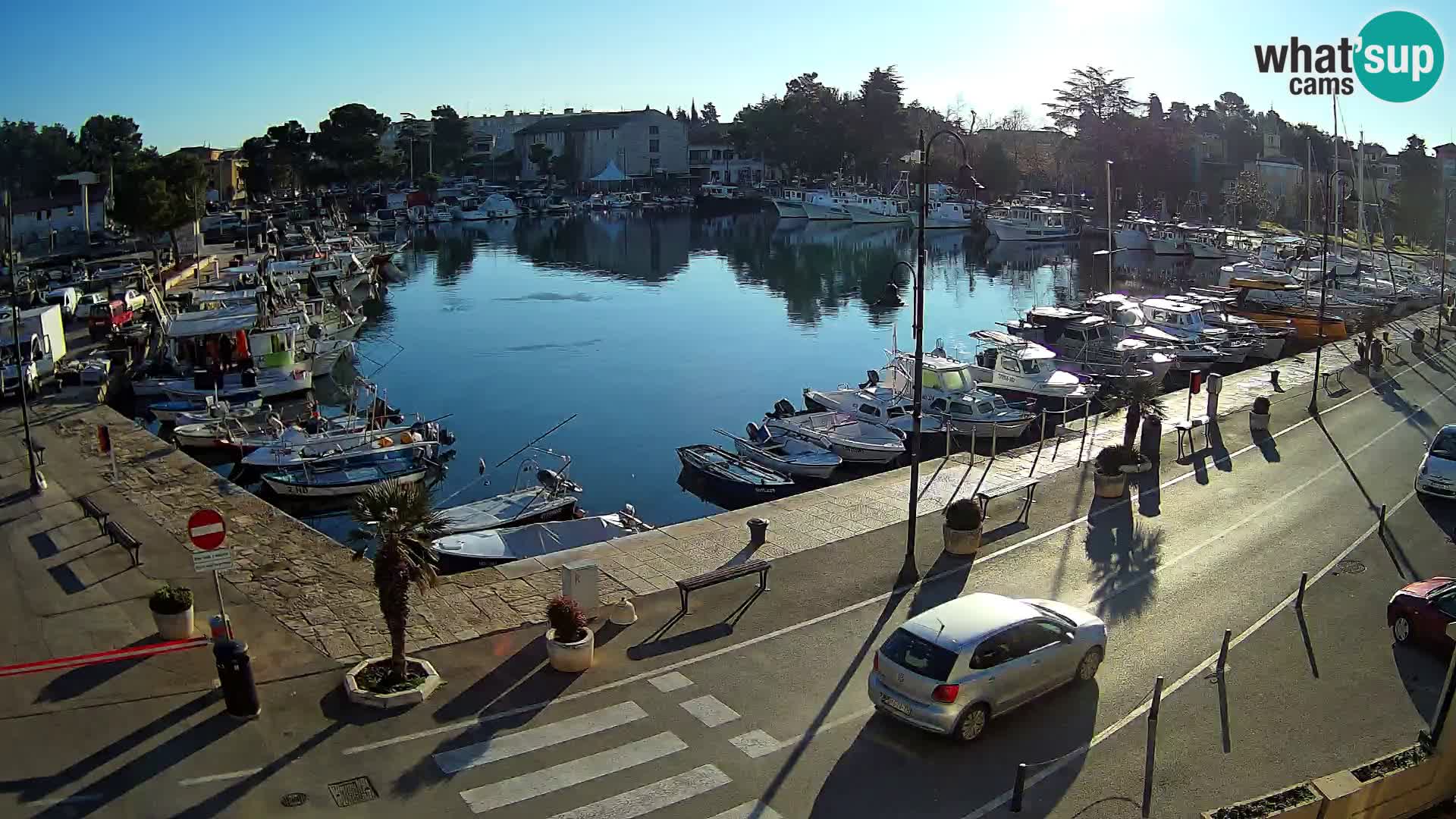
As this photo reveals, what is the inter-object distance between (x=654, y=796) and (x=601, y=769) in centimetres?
85

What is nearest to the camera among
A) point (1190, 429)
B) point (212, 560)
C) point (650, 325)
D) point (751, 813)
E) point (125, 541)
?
point (751, 813)

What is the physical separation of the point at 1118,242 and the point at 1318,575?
93.1 m

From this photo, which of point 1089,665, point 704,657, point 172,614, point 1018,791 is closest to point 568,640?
point 704,657

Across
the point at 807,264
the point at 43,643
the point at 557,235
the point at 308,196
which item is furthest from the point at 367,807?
the point at 308,196

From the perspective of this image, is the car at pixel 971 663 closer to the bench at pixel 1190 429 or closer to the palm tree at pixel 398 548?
the palm tree at pixel 398 548

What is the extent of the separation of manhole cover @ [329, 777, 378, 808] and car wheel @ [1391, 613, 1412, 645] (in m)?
14.4

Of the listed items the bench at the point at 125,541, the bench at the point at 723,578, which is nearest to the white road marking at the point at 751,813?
the bench at the point at 723,578

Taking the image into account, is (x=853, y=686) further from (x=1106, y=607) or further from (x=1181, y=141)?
(x=1181, y=141)

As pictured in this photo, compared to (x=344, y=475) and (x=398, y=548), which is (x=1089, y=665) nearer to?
(x=398, y=548)

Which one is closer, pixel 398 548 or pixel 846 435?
pixel 398 548

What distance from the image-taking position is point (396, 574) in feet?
45.9

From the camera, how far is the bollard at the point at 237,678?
45.2 ft

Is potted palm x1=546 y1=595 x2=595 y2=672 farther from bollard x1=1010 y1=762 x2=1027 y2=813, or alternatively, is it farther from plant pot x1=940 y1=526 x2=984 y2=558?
plant pot x1=940 y1=526 x2=984 y2=558

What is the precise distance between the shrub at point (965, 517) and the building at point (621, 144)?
5801 inches
